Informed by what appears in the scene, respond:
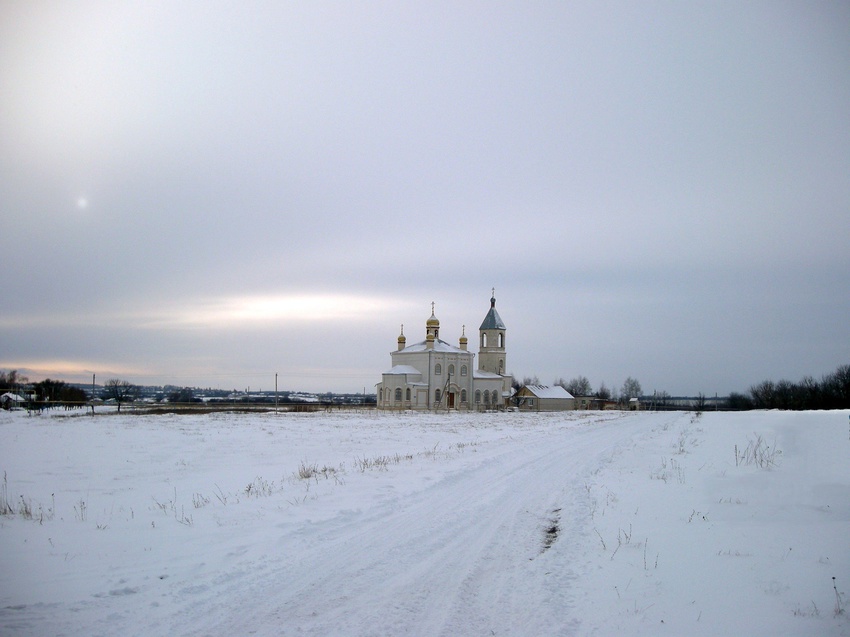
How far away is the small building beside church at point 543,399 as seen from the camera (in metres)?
87.2

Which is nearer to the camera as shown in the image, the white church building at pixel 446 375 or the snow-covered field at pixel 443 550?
the snow-covered field at pixel 443 550

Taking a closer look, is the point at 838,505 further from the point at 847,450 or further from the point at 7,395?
the point at 7,395

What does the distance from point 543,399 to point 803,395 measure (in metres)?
32.7

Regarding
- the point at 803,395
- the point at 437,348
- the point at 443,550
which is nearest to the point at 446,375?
the point at 437,348

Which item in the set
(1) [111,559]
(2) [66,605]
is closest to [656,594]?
(2) [66,605]

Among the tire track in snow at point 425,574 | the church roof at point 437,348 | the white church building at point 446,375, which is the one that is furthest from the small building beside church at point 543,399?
the tire track in snow at point 425,574

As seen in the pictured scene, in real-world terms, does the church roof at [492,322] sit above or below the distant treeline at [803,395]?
above

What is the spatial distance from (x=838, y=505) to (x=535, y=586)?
554 cm

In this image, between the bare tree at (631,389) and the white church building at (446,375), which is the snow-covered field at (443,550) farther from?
the bare tree at (631,389)

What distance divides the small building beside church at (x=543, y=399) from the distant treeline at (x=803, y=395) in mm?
25253

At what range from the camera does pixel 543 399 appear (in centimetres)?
8788

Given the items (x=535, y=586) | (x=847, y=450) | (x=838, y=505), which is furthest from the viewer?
(x=847, y=450)

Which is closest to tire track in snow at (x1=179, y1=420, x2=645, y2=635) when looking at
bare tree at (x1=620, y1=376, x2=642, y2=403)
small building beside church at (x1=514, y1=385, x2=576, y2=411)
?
small building beside church at (x1=514, y1=385, x2=576, y2=411)

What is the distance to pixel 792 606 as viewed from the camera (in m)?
5.67
